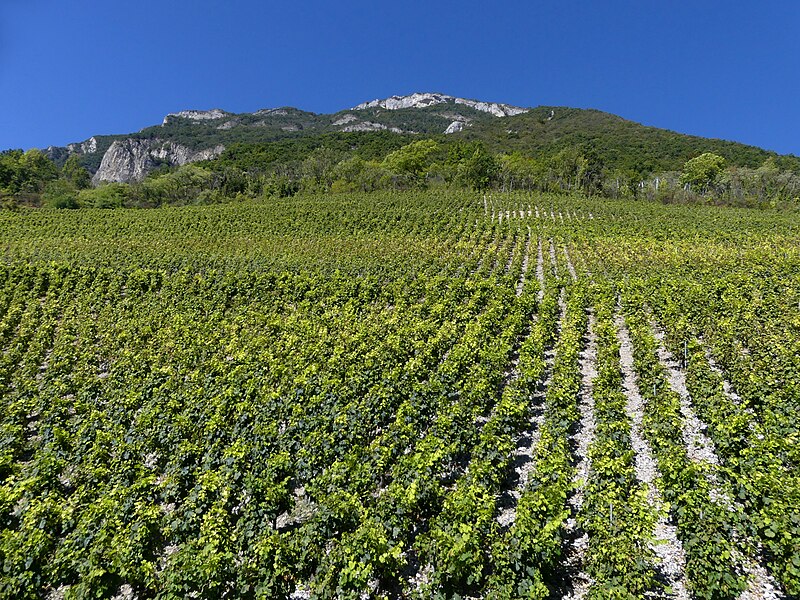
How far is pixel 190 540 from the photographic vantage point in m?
7.92

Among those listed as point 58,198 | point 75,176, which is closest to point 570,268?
point 58,198

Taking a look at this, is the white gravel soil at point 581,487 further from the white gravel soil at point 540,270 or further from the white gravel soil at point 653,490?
the white gravel soil at point 540,270

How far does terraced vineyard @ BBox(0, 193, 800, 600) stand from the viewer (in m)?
7.58

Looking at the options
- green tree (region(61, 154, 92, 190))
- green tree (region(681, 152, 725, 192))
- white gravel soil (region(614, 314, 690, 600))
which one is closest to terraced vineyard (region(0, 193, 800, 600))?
white gravel soil (region(614, 314, 690, 600))

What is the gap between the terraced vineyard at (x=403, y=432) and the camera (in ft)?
24.9

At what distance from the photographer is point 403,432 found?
11.4 m

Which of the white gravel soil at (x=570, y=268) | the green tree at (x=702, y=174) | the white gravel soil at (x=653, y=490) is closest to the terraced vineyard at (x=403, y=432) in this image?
the white gravel soil at (x=653, y=490)

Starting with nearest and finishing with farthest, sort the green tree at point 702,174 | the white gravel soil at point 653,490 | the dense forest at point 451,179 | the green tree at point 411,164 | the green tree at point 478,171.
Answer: the white gravel soil at point 653,490
the dense forest at point 451,179
the green tree at point 702,174
the green tree at point 478,171
the green tree at point 411,164

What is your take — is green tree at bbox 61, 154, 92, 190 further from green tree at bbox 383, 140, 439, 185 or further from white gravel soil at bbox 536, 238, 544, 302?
white gravel soil at bbox 536, 238, 544, 302

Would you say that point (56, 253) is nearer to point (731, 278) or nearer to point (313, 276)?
point (313, 276)

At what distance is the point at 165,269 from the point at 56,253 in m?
12.1

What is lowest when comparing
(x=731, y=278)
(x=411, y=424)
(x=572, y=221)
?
(x=411, y=424)

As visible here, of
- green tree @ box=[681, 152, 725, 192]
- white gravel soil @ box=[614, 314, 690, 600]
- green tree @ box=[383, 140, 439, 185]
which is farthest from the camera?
green tree @ box=[383, 140, 439, 185]

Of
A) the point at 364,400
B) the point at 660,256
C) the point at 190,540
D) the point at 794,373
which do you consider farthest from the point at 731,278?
the point at 190,540
